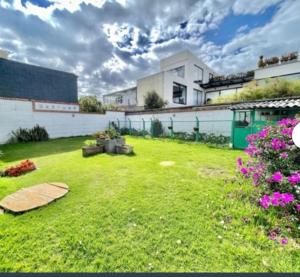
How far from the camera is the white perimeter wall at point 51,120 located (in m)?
9.11

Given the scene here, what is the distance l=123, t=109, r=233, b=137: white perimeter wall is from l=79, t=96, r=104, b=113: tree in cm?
671

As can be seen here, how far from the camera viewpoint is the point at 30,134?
9875 millimetres

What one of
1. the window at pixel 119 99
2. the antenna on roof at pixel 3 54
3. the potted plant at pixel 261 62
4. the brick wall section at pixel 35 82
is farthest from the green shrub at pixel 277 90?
the antenna on roof at pixel 3 54

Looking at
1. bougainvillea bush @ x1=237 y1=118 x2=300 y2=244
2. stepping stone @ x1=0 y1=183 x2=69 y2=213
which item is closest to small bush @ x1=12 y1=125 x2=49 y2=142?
stepping stone @ x1=0 y1=183 x2=69 y2=213

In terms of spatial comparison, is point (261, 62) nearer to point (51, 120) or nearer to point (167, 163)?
point (167, 163)

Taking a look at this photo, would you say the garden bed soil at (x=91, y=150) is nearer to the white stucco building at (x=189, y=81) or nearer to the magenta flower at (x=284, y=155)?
the magenta flower at (x=284, y=155)

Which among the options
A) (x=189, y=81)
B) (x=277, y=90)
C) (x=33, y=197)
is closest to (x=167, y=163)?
(x=33, y=197)

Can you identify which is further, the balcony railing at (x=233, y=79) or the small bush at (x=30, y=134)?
the balcony railing at (x=233, y=79)

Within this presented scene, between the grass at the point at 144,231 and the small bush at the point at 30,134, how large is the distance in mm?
7430

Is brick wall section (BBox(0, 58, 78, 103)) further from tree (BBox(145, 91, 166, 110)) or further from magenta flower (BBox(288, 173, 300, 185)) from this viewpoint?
magenta flower (BBox(288, 173, 300, 185))

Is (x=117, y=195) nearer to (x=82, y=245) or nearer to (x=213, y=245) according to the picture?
(x=82, y=245)

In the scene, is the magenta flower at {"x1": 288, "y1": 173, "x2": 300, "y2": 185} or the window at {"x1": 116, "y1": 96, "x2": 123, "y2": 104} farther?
the window at {"x1": 116, "y1": 96, "x2": 123, "y2": 104}

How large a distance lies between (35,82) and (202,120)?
1477 cm

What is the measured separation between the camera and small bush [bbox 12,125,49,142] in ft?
31.2
